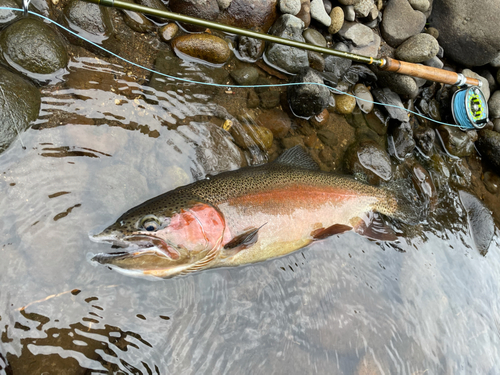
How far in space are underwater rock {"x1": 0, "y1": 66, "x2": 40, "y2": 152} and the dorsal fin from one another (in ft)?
7.60

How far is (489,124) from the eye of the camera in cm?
570

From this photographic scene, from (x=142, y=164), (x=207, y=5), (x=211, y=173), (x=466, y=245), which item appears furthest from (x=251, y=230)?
(x=466, y=245)

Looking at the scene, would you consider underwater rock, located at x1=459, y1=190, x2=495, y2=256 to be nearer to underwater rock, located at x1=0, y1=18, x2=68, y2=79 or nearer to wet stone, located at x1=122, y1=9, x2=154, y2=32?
wet stone, located at x1=122, y1=9, x2=154, y2=32

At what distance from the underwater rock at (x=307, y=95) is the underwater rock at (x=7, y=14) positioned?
9.30ft

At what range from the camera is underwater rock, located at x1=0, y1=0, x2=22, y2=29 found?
2.77m

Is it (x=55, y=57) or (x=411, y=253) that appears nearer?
(x=55, y=57)

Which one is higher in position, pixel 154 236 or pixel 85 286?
pixel 154 236

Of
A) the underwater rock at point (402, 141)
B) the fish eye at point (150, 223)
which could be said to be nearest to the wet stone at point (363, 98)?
the underwater rock at point (402, 141)

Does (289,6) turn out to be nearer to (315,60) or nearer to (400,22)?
(315,60)

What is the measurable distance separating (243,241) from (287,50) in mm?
2526

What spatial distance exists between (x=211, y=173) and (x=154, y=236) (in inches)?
39.9

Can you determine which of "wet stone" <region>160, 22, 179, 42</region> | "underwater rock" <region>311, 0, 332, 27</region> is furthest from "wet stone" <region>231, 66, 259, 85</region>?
"underwater rock" <region>311, 0, 332, 27</region>

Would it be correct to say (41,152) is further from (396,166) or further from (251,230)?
(396,166)

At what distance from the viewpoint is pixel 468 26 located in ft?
17.1
